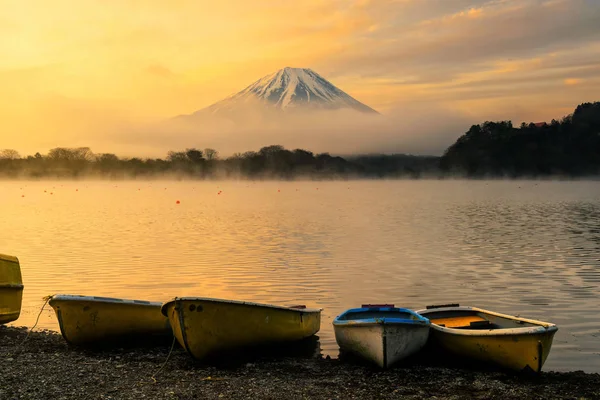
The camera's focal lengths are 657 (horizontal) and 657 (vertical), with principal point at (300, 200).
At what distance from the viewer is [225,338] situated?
1633 cm

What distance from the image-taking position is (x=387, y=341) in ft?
51.1

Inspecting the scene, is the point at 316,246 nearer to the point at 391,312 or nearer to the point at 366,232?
the point at 366,232

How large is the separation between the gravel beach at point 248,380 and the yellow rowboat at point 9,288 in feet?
7.31

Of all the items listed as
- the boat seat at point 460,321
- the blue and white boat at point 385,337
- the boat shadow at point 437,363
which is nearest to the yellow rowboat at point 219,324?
the blue and white boat at point 385,337

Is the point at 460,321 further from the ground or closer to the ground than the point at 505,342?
closer to the ground

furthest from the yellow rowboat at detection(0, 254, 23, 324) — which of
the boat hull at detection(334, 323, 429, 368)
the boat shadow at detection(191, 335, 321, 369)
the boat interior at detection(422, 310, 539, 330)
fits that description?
the boat interior at detection(422, 310, 539, 330)

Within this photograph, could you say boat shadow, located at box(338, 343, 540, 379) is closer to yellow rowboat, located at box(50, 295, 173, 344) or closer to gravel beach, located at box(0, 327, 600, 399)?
gravel beach, located at box(0, 327, 600, 399)

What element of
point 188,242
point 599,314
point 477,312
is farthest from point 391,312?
point 188,242

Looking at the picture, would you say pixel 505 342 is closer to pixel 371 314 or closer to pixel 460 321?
pixel 460 321

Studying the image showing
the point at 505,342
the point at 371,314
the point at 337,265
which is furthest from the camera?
the point at 337,265

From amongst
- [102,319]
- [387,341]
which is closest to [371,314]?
[387,341]

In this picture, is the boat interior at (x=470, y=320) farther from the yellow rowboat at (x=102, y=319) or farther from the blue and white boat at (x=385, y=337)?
the yellow rowboat at (x=102, y=319)

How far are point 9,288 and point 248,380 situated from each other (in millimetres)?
8671

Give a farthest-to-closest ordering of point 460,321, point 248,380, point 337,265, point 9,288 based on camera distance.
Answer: point 337,265, point 9,288, point 460,321, point 248,380
